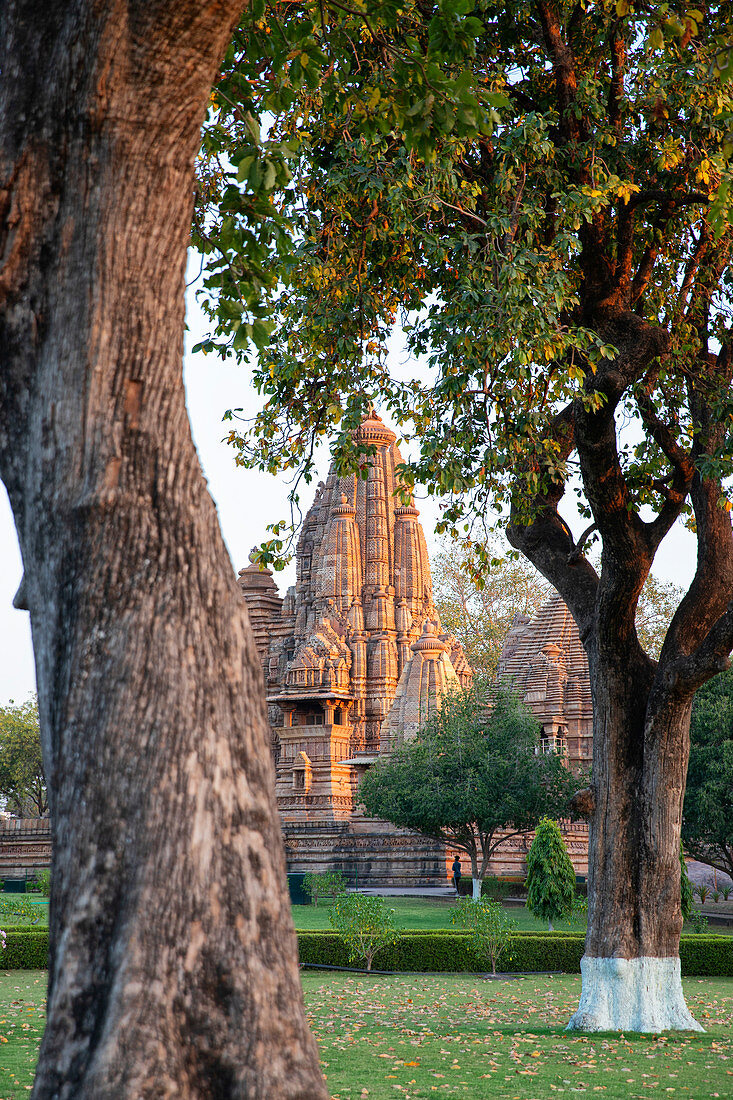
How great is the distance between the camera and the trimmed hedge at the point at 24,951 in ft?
57.1

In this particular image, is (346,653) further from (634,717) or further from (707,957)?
(634,717)

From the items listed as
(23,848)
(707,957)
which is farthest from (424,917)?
(23,848)

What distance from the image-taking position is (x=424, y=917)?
26062 millimetres

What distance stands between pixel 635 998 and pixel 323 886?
18780 mm

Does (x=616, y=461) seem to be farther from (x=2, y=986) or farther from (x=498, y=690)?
(x=498, y=690)

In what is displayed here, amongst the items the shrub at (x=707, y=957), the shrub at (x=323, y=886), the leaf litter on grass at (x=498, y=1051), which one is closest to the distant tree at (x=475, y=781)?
the shrub at (x=323, y=886)

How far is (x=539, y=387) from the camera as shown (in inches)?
455

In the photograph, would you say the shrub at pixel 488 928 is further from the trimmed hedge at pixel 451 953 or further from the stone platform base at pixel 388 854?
the stone platform base at pixel 388 854

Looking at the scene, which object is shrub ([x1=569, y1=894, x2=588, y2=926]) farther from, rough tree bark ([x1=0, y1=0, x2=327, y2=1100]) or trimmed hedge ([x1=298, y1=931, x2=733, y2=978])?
rough tree bark ([x1=0, y1=0, x2=327, y2=1100])

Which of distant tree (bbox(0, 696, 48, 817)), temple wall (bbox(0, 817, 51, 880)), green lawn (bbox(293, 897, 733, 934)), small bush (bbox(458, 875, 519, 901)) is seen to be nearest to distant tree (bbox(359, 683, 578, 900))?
small bush (bbox(458, 875, 519, 901))

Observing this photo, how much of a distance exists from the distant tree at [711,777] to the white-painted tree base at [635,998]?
713 inches

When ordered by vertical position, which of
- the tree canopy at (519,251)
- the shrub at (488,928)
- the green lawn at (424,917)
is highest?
the tree canopy at (519,251)

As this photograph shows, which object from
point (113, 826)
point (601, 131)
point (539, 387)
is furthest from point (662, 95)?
point (113, 826)

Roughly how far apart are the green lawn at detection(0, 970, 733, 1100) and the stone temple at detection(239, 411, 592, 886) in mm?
19473
